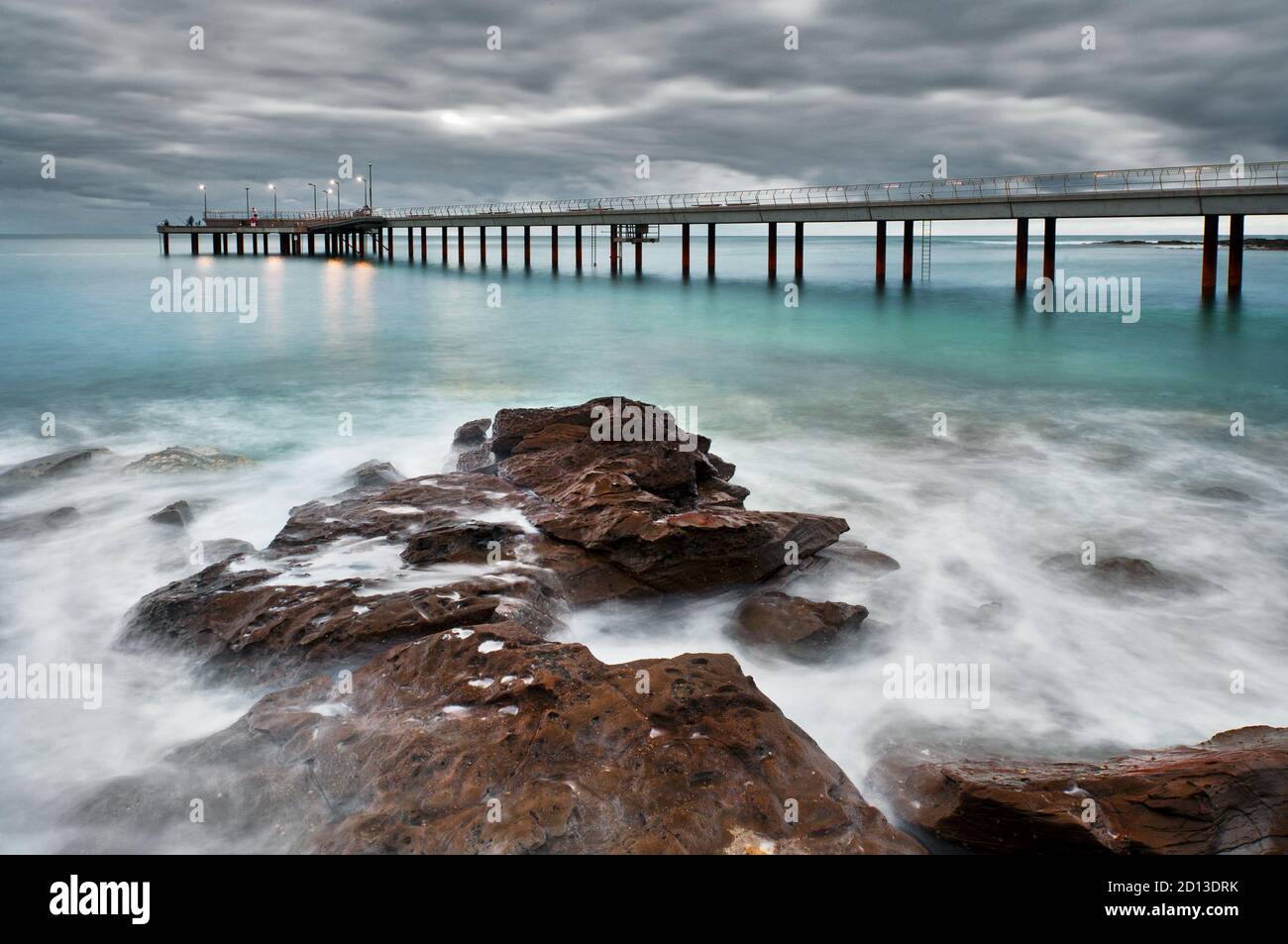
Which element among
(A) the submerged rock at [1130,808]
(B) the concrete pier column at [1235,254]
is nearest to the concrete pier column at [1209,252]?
(B) the concrete pier column at [1235,254]

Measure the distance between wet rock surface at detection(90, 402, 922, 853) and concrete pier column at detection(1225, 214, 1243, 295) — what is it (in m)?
28.7

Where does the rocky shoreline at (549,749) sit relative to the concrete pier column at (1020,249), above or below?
below

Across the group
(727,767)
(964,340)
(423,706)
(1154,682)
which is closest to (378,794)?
(423,706)

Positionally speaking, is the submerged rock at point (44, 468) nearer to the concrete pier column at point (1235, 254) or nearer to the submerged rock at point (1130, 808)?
the submerged rock at point (1130, 808)

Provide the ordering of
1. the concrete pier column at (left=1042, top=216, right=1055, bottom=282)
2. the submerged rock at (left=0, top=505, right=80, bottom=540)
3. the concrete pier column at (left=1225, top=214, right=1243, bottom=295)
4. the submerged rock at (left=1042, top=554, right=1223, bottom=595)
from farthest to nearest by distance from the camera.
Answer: the concrete pier column at (left=1042, top=216, right=1055, bottom=282), the concrete pier column at (left=1225, top=214, right=1243, bottom=295), the submerged rock at (left=0, top=505, right=80, bottom=540), the submerged rock at (left=1042, top=554, right=1223, bottom=595)

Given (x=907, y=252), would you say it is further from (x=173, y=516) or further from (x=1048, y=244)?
(x=173, y=516)

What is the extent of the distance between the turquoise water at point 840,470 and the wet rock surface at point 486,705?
1.57ft

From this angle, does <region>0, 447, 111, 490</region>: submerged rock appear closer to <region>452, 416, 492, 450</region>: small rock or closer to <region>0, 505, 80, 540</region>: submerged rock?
<region>0, 505, 80, 540</region>: submerged rock

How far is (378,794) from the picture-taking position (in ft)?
14.8

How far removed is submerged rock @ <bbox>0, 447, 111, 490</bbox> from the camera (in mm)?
11617

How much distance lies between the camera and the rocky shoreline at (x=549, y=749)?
4.29m

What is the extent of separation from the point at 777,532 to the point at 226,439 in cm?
1022

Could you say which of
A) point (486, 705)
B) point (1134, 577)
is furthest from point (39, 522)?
point (1134, 577)

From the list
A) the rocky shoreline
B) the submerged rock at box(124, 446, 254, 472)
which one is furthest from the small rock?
the rocky shoreline
